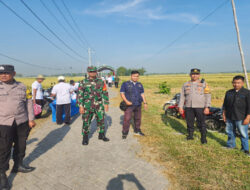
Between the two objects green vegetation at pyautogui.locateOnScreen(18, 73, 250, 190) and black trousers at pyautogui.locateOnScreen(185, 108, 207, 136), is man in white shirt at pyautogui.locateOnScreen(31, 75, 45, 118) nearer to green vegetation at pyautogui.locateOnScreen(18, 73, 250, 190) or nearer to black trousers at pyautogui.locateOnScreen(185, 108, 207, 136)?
green vegetation at pyautogui.locateOnScreen(18, 73, 250, 190)

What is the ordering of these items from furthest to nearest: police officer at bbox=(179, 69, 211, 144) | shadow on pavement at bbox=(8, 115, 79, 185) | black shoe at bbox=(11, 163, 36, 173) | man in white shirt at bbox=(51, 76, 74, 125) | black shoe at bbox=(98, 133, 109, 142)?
man in white shirt at bbox=(51, 76, 74, 125) → black shoe at bbox=(98, 133, 109, 142) → police officer at bbox=(179, 69, 211, 144) → shadow on pavement at bbox=(8, 115, 79, 185) → black shoe at bbox=(11, 163, 36, 173)

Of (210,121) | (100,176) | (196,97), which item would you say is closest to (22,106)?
(100,176)

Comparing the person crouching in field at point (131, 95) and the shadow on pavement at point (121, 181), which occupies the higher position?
the person crouching in field at point (131, 95)

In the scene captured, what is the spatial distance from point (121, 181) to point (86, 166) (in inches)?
34.5

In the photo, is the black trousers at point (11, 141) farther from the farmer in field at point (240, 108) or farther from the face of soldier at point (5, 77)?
the farmer in field at point (240, 108)

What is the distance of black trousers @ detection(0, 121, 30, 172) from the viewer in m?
2.59

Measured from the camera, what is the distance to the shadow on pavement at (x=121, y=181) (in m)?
2.60

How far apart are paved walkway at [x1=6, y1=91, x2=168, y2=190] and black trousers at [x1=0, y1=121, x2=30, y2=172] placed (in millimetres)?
364

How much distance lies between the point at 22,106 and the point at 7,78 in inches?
21.1

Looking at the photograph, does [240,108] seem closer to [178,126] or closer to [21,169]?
[178,126]

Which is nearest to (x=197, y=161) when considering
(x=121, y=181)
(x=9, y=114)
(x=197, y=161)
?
(x=197, y=161)

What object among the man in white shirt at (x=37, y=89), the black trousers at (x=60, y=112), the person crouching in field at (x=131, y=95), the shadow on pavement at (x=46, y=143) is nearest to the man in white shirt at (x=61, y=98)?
the black trousers at (x=60, y=112)

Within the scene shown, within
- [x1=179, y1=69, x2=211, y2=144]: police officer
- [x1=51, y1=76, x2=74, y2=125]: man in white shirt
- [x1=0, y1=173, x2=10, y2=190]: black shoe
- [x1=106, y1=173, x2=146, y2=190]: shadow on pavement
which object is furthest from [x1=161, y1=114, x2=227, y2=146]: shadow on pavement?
[x1=0, y1=173, x2=10, y2=190]: black shoe

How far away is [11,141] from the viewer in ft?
8.98
